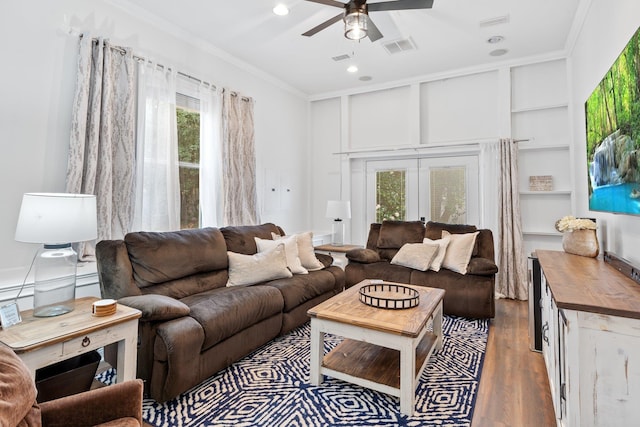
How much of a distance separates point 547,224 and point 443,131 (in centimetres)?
177

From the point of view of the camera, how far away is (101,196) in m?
2.66

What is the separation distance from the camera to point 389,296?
251 cm

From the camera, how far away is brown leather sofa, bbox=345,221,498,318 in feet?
11.1

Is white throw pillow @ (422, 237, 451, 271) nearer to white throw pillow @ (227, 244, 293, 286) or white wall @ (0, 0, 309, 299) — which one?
white throw pillow @ (227, 244, 293, 286)

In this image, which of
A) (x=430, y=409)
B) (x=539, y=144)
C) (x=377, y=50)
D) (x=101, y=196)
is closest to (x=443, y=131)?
(x=539, y=144)

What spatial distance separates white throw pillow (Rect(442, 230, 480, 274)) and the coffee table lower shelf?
4.07 feet

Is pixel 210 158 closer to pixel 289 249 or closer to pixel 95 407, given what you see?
pixel 289 249

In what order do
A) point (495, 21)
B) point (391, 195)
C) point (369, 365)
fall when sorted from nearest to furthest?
point (369, 365) → point (495, 21) → point (391, 195)

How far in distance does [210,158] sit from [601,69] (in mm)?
3624

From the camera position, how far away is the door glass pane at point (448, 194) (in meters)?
4.66

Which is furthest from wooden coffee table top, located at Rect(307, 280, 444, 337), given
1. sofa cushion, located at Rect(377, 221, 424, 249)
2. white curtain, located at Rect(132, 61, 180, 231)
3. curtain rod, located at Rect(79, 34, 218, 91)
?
curtain rod, located at Rect(79, 34, 218, 91)

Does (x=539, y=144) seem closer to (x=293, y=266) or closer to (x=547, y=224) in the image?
(x=547, y=224)

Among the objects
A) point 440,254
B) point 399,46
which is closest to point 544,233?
point 440,254

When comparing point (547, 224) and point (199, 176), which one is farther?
point (547, 224)
